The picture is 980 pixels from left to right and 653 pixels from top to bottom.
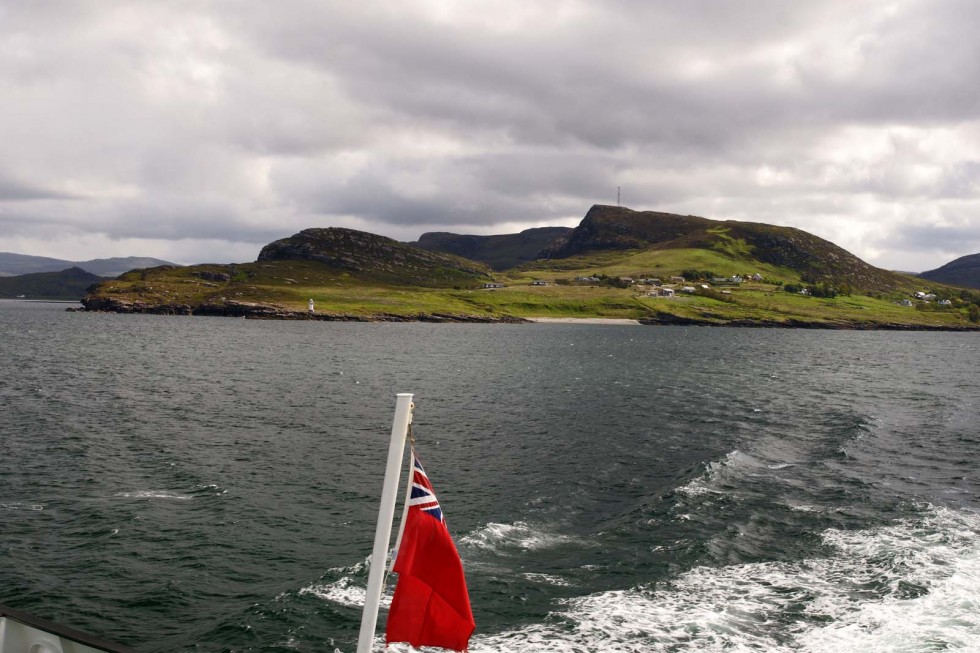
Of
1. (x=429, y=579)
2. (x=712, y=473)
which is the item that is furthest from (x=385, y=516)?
(x=712, y=473)

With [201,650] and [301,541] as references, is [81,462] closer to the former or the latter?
[301,541]

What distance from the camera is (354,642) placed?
73.1ft

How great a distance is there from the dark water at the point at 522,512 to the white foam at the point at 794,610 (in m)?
0.12

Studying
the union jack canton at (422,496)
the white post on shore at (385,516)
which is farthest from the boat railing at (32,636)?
the union jack canton at (422,496)

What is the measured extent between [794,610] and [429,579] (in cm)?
1903

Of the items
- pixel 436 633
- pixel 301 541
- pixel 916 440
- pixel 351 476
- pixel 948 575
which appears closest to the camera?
pixel 436 633

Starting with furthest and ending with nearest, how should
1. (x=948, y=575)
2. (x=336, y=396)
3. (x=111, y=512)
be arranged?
(x=336, y=396)
(x=111, y=512)
(x=948, y=575)

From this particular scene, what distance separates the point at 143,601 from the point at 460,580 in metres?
19.0

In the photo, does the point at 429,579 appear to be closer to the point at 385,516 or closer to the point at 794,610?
the point at 385,516

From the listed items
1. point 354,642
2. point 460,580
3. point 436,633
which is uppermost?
point 460,580

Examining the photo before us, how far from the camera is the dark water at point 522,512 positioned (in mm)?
23828

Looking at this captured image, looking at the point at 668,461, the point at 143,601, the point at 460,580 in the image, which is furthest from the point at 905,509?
the point at 143,601

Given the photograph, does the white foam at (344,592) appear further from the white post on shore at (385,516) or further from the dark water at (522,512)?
the white post on shore at (385,516)

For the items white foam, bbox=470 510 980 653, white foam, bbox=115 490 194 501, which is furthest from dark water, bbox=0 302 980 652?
white foam, bbox=115 490 194 501
